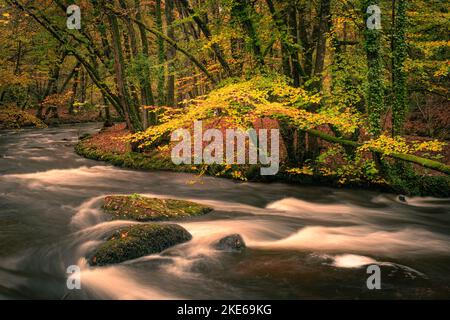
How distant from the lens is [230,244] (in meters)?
7.80

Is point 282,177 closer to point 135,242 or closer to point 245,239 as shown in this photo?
point 245,239

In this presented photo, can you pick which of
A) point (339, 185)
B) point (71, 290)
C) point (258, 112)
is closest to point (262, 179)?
point (339, 185)

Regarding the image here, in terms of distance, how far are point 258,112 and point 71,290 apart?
16.3 feet

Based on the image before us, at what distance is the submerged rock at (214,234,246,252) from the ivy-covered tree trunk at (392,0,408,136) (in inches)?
277

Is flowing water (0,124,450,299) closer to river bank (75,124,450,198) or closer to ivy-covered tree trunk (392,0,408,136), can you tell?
river bank (75,124,450,198)

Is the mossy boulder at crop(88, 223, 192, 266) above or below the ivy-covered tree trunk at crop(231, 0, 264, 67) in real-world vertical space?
below

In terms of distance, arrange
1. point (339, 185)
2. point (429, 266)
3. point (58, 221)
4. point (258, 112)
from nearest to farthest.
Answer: point (429, 266)
point (258, 112)
point (58, 221)
point (339, 185)

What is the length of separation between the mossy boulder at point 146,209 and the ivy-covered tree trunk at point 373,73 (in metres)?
5.31

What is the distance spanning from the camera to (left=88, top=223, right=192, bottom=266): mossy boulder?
704 cm

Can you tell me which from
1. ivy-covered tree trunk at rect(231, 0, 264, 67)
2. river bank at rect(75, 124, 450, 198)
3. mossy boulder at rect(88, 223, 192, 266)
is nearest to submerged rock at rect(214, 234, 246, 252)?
mossy boulder at rect(88, 223, 192, 266)
